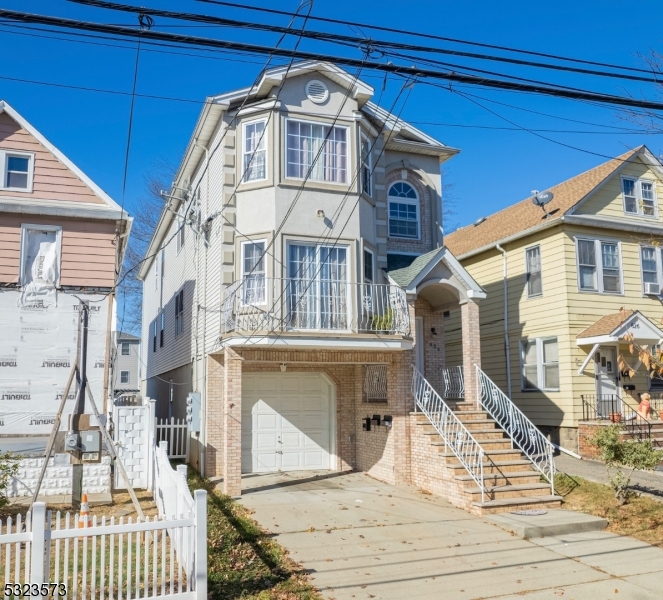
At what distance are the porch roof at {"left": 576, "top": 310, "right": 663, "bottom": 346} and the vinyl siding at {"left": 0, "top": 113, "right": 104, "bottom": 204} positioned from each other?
1326 centimetres

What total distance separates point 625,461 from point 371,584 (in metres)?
6.20

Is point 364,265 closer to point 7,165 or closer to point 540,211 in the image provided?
point 540,211

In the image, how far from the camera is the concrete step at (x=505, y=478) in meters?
12.6

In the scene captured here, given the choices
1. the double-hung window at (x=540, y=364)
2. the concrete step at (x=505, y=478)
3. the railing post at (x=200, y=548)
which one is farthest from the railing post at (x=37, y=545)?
the double-hung window at (x=540, y=364)

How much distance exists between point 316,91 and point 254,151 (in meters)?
2.20

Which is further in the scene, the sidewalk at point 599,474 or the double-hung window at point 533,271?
the double-hung window at point 533,271

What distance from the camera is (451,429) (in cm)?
1400

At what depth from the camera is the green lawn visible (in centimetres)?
767

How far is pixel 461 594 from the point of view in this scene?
25.6 feet

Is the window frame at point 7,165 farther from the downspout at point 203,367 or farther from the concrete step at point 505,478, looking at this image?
the concrete step at point 505,478

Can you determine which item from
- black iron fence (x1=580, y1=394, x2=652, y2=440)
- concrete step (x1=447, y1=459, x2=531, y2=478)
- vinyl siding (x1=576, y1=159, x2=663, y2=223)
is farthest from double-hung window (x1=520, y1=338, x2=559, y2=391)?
concrete step (x1=447, y1=459, x2=531, y2=478)

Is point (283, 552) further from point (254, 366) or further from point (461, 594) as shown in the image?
point (254, 366)

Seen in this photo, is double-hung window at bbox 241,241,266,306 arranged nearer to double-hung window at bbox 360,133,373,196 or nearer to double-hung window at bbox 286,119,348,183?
double-hung window at bbox 286,119,348,183

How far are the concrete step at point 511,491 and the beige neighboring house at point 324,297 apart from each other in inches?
1.4
